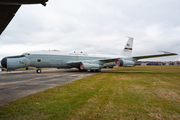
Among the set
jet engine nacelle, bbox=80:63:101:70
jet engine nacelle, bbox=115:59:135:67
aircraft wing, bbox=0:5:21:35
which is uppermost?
aircraft wing, bbox=0:5:21:35

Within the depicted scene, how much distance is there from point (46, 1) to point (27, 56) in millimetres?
16534

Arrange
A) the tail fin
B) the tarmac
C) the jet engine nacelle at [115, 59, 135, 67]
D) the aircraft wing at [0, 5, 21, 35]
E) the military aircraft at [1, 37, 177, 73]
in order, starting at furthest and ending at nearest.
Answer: the tail fin, the jet engine nacelle at [115, 59, 135, 67], the military aircraft at [1, 37, 177, 73], the tarmac, the aircraft wing at [0, 5, 21, 35]

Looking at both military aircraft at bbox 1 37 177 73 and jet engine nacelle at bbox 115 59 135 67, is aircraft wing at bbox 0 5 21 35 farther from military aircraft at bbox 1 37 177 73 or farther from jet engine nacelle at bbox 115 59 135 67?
jet engine nacelle at bbox 115 59 135 67

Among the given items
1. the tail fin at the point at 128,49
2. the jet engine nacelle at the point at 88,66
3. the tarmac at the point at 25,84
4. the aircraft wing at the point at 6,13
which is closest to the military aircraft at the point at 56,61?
the jet engine nacelle at the point at 88,66

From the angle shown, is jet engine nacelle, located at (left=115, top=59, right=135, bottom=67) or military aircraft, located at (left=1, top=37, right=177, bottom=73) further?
jet engine nacelle, located at (left=115, top=59, right=135, bottom=67)

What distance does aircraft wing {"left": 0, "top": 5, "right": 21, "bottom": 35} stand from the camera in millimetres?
2802

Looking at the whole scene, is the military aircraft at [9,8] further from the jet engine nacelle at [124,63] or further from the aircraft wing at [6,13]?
the jet engine nacelle at [124,63]

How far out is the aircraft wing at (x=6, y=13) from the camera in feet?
9.19

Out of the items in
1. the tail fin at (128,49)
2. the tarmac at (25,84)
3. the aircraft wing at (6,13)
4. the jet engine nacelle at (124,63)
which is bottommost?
the tarmac at (25,84)

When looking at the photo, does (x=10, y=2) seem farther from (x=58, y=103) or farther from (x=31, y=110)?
(x=58, y=103)

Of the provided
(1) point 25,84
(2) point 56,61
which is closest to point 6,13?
(1) point 25,84

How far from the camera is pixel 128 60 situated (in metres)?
18.8

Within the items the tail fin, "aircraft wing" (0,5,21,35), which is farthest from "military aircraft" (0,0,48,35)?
the tail fin

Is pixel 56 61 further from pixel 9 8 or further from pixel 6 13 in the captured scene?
pixel 9 8
